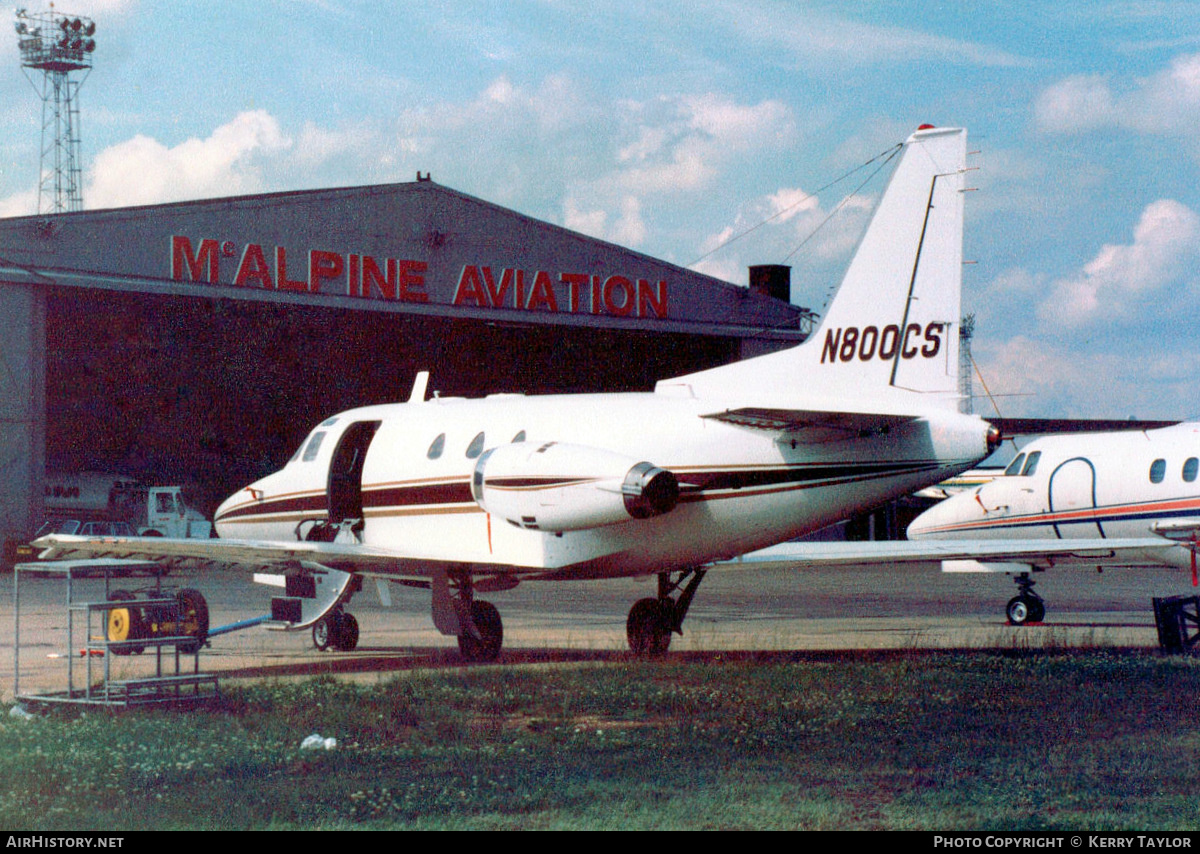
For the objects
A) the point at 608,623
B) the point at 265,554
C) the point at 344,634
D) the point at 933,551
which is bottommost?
the point at 608,623

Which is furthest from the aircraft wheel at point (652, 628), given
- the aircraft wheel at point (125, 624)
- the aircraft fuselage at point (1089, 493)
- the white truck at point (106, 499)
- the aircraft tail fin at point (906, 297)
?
the white truck at point (106, 499)

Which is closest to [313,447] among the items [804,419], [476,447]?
[476,447]

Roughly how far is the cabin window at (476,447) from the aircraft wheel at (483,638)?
5.86ft

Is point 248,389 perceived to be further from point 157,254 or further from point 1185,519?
point 1185,519

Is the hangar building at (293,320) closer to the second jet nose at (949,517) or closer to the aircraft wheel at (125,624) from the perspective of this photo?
the second jet nose at (949,517)

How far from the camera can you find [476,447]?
15.9 metres

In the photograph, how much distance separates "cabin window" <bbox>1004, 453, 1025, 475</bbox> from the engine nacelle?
35.3ft

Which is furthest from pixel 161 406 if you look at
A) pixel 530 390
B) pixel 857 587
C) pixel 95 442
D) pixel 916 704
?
pixel 916 704

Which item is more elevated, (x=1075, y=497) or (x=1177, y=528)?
(x=1075, y=497)

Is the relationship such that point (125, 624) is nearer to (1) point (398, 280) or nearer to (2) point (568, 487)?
(2) point (568, 487)

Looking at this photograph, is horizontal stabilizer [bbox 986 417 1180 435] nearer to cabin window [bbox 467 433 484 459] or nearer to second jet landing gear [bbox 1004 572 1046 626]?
second jet landing gear [bbox 1004 572 1046 626]

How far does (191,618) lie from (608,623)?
10384 mm

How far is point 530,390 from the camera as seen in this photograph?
166 ft

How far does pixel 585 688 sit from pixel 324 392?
39045 millimetres
